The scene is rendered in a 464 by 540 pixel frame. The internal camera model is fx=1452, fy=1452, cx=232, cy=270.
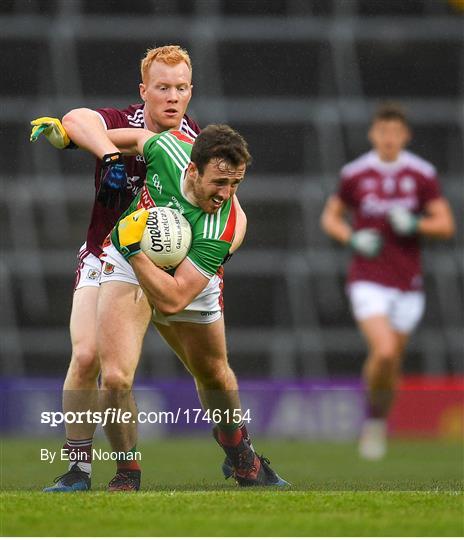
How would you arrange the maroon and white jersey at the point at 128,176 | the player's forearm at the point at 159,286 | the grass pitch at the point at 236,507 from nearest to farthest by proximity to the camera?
the grass pitch at the point at 236,507 < the player's forearm at the point at 159,286 < the maroon and white jersey at the point at 128,176

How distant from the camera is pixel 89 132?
6125 mm

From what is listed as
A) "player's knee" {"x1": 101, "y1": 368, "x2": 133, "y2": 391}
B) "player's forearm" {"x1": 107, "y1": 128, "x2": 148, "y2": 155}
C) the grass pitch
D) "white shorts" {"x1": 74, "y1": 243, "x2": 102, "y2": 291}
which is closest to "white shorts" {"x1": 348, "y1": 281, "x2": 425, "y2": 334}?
the grass pitch

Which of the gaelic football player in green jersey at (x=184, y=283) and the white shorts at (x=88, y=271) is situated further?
the white shorts at (x=88, y=271)

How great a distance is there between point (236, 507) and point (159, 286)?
976mm

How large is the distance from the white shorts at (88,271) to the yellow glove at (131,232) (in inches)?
26.1

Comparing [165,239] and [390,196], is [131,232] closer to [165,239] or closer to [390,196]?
[165,239]

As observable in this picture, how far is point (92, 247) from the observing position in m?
6.53

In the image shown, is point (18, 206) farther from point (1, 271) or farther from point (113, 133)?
point (113, 133)

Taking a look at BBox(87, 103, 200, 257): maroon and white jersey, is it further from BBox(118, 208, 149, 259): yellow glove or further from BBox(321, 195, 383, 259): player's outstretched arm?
BBox(321, 195, 383, 259): player's outstretched arm

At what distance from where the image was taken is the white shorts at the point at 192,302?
20.0ft

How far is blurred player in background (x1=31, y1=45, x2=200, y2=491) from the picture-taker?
6145 millimetres

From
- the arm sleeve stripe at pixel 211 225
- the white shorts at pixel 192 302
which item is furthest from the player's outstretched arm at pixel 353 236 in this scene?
the arm sleeve stripe at pixel 211 225

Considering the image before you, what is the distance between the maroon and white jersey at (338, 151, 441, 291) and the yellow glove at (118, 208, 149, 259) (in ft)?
16.6

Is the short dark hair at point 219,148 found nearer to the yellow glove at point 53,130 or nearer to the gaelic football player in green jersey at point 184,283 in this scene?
the gaelic football player in green jersey at point 184,283
